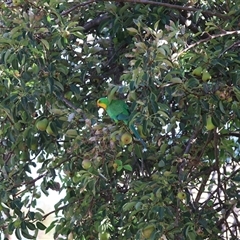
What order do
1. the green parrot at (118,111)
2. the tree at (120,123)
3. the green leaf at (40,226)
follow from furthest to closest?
the green leaf at (40,226) → the green parrot at (118,111) → the tree at (120,123)

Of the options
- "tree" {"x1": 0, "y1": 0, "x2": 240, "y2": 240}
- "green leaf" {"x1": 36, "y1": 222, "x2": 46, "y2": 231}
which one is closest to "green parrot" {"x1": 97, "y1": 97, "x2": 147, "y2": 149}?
"tree" {"x1": 0, "y1": 0, "x2": 240, "y2": 240}

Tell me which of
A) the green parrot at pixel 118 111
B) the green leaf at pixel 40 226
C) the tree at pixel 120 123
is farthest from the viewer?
the green leaf at pixel 40 226

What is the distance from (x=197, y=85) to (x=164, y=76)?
110 mm

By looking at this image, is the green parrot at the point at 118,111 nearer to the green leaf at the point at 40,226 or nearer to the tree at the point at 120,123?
the tree at the point at 120,123

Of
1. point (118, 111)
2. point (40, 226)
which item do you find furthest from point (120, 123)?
point (40, 226)

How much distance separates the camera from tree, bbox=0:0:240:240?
5.95 feet

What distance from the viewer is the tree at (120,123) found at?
71.4 inches

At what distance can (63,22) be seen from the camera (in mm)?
2045

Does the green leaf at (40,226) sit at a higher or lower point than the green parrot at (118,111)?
lower

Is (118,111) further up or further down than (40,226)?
further up

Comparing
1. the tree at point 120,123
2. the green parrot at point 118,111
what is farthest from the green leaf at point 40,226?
the green parrot at point 118,111

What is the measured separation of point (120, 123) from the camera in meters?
1.92

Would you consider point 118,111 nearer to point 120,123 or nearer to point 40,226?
point 120,123

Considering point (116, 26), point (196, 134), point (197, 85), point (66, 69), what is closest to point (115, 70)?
point (116, 26)
